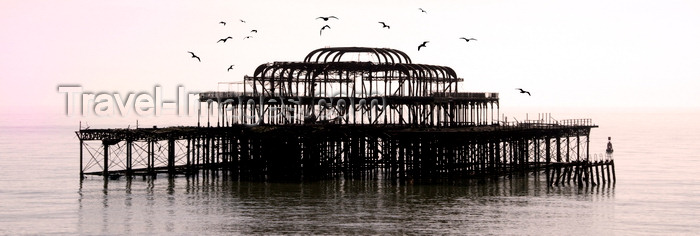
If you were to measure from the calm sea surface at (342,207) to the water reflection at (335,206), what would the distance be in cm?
6

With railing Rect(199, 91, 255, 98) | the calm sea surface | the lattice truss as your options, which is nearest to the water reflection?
the calm sea surface

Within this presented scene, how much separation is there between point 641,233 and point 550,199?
15.0 m

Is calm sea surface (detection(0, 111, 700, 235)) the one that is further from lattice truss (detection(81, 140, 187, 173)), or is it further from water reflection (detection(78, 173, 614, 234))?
lattice truss (detection(81, 140, 187, 173))

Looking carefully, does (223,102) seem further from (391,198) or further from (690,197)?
(690,197)

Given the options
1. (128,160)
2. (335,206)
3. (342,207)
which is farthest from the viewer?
(128,160)

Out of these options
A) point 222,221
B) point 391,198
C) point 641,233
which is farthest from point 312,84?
point 641,233

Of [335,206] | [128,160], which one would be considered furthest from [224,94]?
[335,206]

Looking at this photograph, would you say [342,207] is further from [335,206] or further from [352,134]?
[352,134]

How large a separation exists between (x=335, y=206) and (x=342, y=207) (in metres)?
0.66

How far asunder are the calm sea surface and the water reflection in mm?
64

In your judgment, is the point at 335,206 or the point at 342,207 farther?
the point at 335,206

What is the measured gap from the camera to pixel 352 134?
92000 mm

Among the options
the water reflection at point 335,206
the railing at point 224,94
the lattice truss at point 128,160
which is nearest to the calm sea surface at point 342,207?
the water reflection at point 335,206

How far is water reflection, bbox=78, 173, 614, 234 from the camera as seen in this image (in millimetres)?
66562
